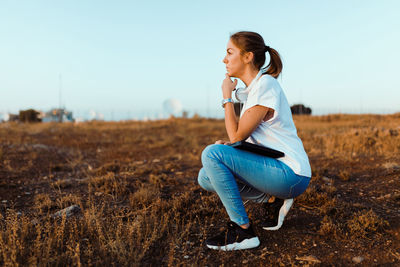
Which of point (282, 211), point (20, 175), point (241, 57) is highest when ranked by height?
point (241, 57)

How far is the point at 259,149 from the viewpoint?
2.15m

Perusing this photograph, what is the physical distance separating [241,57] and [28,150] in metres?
7.06

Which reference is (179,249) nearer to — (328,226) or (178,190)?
(328,226)

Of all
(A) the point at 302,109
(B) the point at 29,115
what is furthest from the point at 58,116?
(A) the point at 302,109

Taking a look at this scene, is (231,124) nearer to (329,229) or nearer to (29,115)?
(329,229)

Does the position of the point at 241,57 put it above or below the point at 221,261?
above

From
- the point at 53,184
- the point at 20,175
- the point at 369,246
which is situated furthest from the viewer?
the point at 20,175

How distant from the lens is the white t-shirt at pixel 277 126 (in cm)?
212

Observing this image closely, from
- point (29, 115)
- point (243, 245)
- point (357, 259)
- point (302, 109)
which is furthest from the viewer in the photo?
point (29, 115)

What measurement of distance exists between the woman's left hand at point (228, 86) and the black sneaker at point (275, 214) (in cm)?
100

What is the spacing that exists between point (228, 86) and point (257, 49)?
14.6 inches

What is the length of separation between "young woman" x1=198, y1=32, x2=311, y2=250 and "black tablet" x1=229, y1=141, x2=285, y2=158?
36mm

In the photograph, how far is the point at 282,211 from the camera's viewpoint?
244 centimetres

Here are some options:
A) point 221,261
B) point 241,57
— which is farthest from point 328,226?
point 241,57
